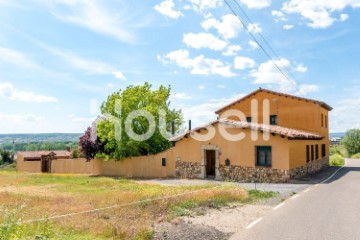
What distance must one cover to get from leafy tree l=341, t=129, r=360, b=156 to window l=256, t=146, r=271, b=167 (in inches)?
1798

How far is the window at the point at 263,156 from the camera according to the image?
2536cm

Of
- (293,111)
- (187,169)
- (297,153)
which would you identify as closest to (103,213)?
(187,169)

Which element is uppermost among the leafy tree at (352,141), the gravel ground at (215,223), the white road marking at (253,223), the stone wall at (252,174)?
the leafy tree at (352,141)

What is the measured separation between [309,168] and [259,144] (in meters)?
7.02

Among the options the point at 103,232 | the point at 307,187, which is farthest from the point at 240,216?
the point at 307,187

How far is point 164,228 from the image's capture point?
36.2ft

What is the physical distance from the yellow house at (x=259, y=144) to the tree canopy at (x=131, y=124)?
17.7ft

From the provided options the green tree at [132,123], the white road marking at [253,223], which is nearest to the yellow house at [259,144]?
the green tree at [132,123]

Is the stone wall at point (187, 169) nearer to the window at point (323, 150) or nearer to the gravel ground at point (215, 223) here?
the gravel ground at point (215, 223)

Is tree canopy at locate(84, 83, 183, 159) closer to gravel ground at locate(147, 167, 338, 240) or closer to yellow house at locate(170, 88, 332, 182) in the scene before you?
yellow house at locate(170, 88, 332, 182)

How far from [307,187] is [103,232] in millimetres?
14786

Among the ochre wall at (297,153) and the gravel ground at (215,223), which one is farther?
the ochre wall at (297,153)

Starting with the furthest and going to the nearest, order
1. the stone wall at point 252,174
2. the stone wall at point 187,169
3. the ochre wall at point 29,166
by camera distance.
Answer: the ochre wall at point 29,166 < the stone wall at point 187,169 < the stone wall at point 252,174

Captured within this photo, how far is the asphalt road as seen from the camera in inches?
397
